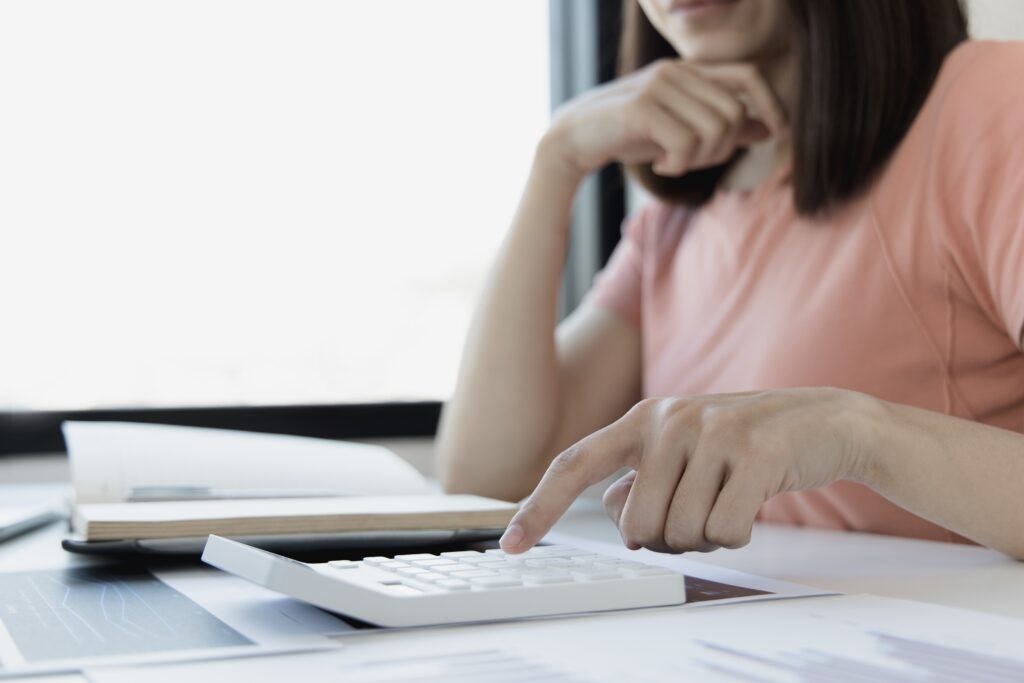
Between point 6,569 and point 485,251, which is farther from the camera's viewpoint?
point 485,251

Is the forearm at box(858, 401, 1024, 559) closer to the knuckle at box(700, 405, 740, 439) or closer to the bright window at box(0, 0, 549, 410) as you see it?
the knuckle at box(700, 405, 740, 439)

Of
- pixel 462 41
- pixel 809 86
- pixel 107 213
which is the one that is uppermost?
pixel 462 41

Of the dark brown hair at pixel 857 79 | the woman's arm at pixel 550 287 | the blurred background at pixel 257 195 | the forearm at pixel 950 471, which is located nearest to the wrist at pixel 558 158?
the woman's arm at pixel 550 287

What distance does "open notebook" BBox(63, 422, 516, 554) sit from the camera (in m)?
0.62

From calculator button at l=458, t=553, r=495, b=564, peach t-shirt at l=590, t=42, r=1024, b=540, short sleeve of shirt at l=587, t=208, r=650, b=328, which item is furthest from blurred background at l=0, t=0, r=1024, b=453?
calculator button at l=458, t=553, r=495, b=564

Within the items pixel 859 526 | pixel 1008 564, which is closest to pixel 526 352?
pixel 859 526

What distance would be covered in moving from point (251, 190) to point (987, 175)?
109cm

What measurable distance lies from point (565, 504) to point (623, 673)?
0.17 m

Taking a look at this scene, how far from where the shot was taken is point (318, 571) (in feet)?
1.46

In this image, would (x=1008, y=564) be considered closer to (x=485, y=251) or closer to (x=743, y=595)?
(x=743, y=595)

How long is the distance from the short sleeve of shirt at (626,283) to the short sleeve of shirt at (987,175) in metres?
0.44

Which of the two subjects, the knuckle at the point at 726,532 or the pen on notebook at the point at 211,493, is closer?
the knuckle at the point at 726,532

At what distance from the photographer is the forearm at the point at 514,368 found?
3.73ft

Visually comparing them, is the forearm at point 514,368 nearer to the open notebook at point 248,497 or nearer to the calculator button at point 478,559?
the open notebook at point 248,497
